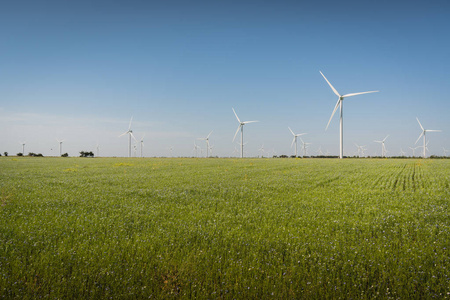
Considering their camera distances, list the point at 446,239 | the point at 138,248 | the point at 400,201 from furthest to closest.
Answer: the point at 400,201
the point at 446,239
the point at 138,248

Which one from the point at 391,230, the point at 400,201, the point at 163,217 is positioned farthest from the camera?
the point at 400,201

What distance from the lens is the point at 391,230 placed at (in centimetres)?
955

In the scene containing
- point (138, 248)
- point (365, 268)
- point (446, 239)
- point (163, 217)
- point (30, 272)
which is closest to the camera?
point (30, 272)

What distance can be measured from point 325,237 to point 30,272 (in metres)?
8.40

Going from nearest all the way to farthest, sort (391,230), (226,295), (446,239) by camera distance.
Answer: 1. (226,295)
2. (446,239)
3. (391,230)

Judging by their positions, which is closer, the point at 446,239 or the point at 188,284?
the point at 188,284

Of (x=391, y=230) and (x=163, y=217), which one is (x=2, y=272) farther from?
(x=391, y=230)

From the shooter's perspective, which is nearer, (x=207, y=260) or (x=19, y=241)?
(x=207, y=260)

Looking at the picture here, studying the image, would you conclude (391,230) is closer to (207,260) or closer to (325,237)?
Answer: (325,237)

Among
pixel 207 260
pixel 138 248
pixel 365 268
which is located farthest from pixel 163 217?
pixel 365 268

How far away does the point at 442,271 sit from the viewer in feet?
21.5

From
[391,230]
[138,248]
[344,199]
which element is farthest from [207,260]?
[344,199]

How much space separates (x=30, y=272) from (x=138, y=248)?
8.29 feet

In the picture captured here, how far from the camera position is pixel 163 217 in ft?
36.0
